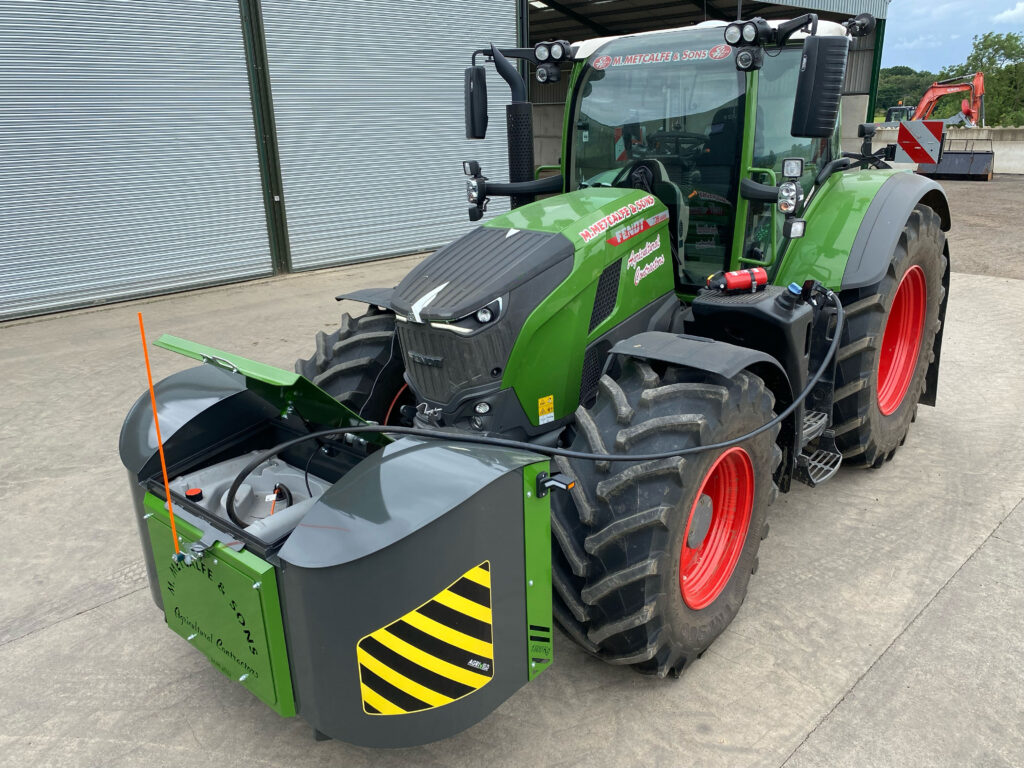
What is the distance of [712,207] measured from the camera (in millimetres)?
3414

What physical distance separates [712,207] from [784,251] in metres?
0.46

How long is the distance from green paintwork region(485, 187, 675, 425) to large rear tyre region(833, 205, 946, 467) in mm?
1132

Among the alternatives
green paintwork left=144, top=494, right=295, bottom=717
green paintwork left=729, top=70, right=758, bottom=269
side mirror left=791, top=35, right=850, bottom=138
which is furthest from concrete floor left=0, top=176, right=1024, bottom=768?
side mirror left=791, top=35, right=850, bottom=138

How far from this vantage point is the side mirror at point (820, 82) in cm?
273

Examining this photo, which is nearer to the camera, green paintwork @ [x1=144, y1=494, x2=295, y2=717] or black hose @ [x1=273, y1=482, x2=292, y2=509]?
green paintwork @ [x1=144, y1=494, x2=295, y2=717]

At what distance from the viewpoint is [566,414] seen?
295cm

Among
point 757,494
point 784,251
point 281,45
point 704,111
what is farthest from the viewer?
point 281,45

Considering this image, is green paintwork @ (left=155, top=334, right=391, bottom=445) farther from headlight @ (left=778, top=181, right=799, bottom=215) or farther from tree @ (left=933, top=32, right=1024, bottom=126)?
tree @ (left=933, top=32, right=1024, bottom=126)

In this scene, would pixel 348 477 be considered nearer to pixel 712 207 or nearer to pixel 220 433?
pixel 220 433

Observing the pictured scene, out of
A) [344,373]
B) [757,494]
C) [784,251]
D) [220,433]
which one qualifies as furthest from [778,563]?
[220,433]

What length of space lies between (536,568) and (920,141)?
420 inches

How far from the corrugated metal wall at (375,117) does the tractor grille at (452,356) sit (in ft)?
23.5

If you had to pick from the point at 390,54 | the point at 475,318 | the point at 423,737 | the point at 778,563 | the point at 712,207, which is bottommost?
the point at 778,563

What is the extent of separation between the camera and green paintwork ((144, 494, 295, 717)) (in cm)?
206
